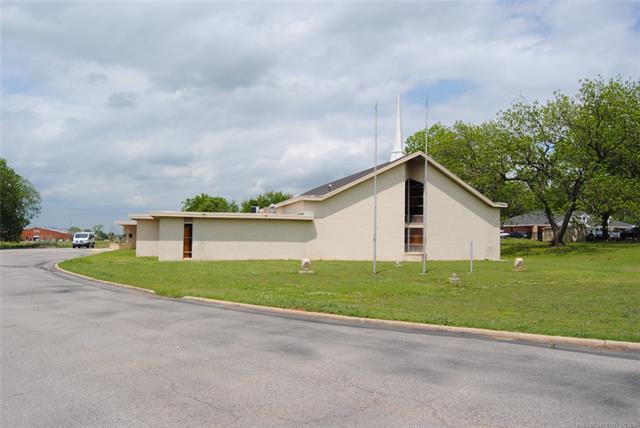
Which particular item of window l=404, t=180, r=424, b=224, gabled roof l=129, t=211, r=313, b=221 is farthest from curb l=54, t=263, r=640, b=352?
window l=404, t=180, r=424, b=224

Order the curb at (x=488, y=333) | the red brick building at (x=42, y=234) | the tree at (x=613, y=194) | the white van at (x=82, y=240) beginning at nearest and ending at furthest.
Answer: the curb at (x=488, y=333)
the tree at (x=613, y=194)
the white van at (x=82, y=240)
the red brick building at (x=42, y=234)

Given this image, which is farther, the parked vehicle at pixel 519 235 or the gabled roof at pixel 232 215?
the parked vehicle at pixel 519 235

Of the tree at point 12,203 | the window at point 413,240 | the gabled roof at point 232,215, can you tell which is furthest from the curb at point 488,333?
the tree at point 12,203

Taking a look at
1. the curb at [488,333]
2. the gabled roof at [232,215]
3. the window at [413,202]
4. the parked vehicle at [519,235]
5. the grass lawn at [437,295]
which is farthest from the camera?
the parked vehicle at [519,235]

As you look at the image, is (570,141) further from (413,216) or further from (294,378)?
(294,378)

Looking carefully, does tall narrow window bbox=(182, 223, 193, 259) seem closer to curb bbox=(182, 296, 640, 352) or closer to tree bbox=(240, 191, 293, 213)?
curb bbox=(182, 296, 640, 352)

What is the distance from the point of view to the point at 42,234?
134 meters

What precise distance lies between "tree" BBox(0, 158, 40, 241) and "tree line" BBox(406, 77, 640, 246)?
6177cm

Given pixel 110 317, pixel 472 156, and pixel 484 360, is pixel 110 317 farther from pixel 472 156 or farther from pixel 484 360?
pixel 472 156

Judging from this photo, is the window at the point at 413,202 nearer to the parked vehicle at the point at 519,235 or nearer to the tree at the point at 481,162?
the tree at the point at 481,162

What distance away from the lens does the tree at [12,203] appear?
71688 millimetres

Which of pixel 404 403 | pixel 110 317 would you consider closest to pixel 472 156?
pixel 110 317

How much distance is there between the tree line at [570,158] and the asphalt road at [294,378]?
120 feet

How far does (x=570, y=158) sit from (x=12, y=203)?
71339mm
